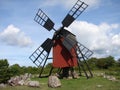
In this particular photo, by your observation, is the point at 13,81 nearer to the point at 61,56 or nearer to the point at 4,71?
the point at 4,71

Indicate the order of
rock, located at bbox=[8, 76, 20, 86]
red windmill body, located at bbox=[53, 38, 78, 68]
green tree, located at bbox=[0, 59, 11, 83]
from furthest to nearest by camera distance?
red windmill body, located at bbox=[53, 38, 78, 68], green tree, located at bbox=[0, 59, 11, 83], rock, located at bbox=[8, 76, 20, 86]

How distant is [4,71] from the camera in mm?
36875

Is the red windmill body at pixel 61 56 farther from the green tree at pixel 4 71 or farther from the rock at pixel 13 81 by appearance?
the rock at pixel 13 81

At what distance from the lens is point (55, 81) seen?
33531 mm

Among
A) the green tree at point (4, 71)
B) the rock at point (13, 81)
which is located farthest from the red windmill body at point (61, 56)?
the rock at point (13, 81)

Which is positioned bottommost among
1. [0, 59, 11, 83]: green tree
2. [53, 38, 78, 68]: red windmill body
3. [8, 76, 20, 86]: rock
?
[8, 76, 20, 86]: rock

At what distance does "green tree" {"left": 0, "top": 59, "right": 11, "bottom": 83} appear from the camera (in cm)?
3653

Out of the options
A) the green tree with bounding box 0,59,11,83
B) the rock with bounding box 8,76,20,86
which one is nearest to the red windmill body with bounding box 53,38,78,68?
the green tree with bounding box 0,59,11,83

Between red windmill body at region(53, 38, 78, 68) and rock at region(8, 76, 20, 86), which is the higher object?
red windmill body at region(53, 38, 78, 68)

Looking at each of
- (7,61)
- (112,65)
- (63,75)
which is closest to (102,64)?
(112,65)

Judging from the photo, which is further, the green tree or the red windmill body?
the red windmill body

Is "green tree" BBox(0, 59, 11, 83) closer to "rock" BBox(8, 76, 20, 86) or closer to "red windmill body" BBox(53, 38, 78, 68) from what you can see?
"rock" BBox(8, 76, 20, 86)

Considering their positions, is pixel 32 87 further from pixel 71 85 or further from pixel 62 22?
pixel 62 22

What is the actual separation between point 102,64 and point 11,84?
3836 centimetres
